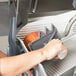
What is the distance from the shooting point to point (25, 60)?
2.41ft

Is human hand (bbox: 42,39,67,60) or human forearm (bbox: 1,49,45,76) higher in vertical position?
human hand (bbox: 42,39,67,60)

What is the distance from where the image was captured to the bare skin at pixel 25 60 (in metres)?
0.71

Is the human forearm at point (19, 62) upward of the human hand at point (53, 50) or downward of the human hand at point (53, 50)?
downward

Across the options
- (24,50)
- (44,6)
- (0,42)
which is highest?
(24,50)

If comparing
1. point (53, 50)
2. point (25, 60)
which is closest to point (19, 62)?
point (25, 60)

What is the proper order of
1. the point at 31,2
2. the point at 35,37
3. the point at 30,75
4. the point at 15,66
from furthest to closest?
the point at 31,2, the point at 35,37, the point at 30,75, the point at 15,66

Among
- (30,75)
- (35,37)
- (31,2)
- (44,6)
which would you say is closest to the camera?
(30,75)

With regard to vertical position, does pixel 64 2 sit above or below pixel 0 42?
above

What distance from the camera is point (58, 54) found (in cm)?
80

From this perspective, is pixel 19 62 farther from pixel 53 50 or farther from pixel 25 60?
pixel 53 50

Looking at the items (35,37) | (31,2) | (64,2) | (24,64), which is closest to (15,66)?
(24,64)

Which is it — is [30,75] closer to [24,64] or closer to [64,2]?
[24,64]

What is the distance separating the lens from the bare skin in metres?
0.71

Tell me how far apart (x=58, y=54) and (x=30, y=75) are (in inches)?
6.5
